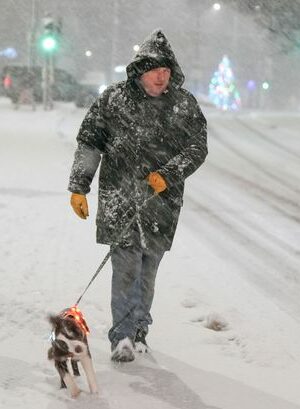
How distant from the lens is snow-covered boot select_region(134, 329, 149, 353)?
14.0ft

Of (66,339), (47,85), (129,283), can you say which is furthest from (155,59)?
(47,85)

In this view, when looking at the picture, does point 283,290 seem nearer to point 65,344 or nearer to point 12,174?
point 65,344

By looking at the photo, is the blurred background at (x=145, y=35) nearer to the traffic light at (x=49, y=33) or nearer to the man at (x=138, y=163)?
the traffic light at (x=49, y=33)

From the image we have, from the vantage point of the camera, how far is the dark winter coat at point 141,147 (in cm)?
402

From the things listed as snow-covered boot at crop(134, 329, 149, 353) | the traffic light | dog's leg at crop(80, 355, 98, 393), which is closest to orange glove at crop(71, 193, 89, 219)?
snow-covered boot at crop(134, 329, 149, 353)

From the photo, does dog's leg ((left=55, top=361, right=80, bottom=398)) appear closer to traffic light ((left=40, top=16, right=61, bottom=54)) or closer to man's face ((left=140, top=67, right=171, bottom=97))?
man's face ((left=140, top=67, right=171, bottom=97))

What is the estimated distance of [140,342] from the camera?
428 centimetres

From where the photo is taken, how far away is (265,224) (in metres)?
8.43

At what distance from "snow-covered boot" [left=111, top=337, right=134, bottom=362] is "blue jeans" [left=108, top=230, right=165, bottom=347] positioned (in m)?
0.03

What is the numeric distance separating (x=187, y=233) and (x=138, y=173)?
12.2ft

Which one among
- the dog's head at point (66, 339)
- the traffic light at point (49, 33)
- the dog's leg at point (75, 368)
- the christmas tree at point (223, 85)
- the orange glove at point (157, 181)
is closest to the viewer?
the dog's head at point (66, 339)

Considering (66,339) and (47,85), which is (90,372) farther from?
(47,85)

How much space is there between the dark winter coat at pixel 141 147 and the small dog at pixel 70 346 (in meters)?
0.70

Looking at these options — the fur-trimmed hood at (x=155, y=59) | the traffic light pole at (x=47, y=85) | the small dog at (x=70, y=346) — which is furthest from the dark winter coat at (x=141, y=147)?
the traffic light pole at (x=47, y=85)
